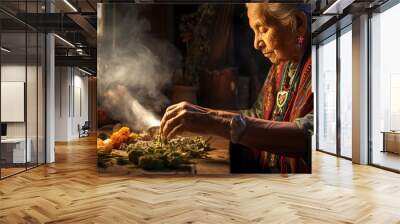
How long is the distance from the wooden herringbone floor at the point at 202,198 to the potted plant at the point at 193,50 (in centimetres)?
141

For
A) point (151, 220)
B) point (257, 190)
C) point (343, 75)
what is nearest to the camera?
point (151, 220)

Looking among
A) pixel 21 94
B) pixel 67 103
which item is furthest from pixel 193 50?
pixel 67 103

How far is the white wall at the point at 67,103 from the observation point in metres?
15.4

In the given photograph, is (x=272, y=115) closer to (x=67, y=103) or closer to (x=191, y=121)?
(x=191, y=121)

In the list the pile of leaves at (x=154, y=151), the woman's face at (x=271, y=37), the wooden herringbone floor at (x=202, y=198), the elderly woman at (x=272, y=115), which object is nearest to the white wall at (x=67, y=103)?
the wooden herringbone floor at (x=202, y=198)

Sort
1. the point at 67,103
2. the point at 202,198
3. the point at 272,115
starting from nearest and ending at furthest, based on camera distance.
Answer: the point at 202,198 < the point at 272,115 < the point at 67,103

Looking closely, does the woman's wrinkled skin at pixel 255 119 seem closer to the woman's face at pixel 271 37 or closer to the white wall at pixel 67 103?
the woman's face at pixel 271 37

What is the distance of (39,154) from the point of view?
26.0ft

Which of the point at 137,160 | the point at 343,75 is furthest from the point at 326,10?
the point at 137,160

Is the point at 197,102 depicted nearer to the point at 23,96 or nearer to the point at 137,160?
the point at 137,160

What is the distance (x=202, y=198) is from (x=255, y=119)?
1.89m

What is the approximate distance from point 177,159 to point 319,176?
2.41m

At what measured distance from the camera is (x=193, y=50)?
6340mm

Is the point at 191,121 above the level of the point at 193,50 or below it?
below
